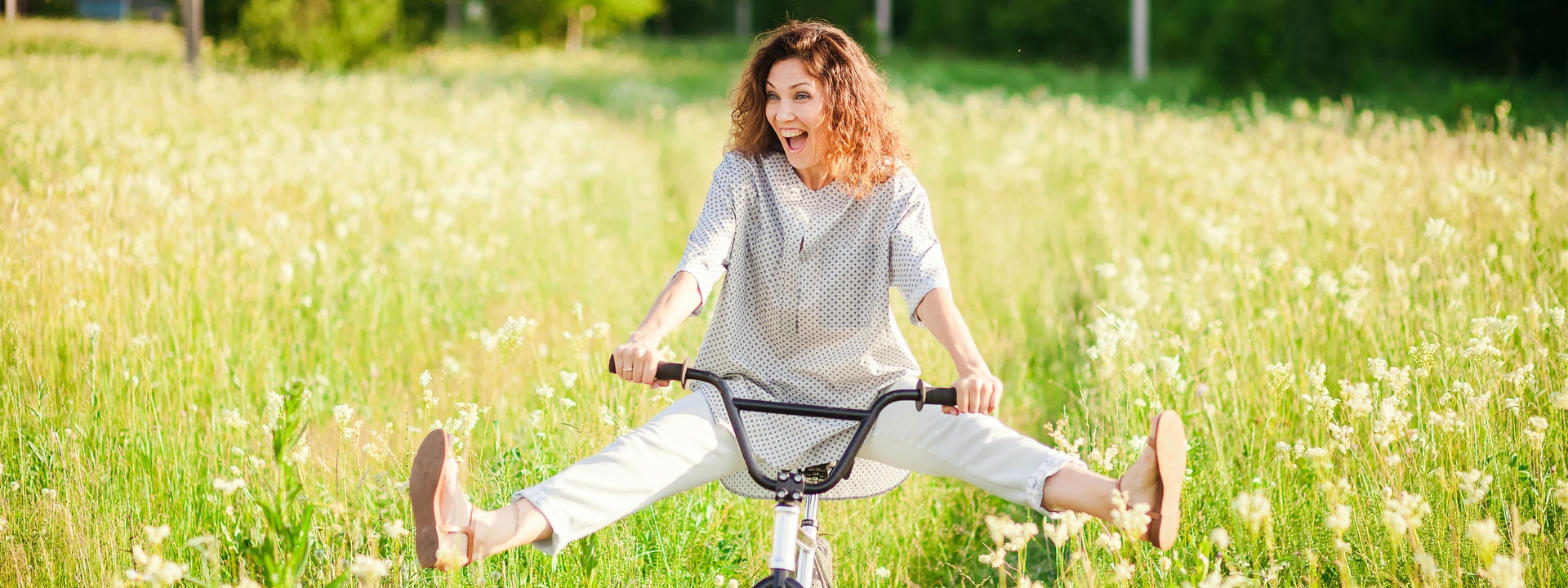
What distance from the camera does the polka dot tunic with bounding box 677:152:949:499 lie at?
2.62 meters

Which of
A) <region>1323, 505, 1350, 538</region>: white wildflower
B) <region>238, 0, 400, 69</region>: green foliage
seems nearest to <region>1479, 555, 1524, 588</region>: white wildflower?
<region>1323, 505, 1350, 538</region>: white wildflower

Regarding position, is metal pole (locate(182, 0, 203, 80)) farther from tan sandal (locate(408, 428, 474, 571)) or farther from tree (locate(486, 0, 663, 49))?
tree (locate(486, 0, 663, 49))

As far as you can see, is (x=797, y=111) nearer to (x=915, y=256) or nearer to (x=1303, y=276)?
(x=915, y=256)

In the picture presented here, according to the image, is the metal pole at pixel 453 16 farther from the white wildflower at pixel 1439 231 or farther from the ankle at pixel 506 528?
the ankle at pixel 506 528

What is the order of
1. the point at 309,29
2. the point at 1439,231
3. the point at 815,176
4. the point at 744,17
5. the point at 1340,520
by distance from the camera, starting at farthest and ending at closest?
the point at 744,17, the point at 309,29, the point at 1439,231, the point at 815,176, the point at 1340,520

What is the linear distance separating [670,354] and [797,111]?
3.42 feet

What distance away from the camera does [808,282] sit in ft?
8.75

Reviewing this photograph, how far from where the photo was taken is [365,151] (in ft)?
23.8

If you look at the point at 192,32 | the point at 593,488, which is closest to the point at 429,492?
the point at 593,488

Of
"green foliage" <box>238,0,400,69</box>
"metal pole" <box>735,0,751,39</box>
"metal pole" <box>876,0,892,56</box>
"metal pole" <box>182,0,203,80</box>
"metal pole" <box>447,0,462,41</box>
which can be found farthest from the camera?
"metal pole" <box>735,0,751,39</box>

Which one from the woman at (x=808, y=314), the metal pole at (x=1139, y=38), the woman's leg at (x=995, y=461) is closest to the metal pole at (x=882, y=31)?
the metal pole at (x=1139, y=38)

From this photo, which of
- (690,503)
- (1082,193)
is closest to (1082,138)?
(1082,193)

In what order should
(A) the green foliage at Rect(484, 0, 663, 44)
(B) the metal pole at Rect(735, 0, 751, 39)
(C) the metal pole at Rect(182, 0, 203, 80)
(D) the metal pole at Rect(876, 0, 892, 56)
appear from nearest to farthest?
1. (C) the metal pole at Rect(182, 0, 203, 80)
2. (D) the metal pole at Rect(876, 0, 892, 56)
3. (A) the green foliage at Rect(484, 0, 663, 44)
4. (B) the metal pole at Rect(735, 0, 751, 39)

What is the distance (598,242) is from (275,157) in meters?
2.26
